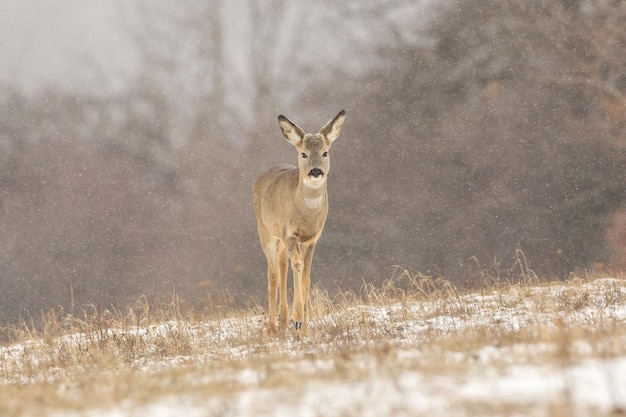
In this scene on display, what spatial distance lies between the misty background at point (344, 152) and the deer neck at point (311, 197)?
11951 mm

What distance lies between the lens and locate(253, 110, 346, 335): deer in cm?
1098

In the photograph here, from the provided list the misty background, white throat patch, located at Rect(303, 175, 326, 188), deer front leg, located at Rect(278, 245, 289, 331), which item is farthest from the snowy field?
the misty background

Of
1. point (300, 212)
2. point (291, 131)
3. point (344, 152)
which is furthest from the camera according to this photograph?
point (344, 152)

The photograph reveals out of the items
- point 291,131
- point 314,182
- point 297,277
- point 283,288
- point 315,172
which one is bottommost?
point 283,288

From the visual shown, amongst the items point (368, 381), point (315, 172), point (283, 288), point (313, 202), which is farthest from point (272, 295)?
point (368, 381)

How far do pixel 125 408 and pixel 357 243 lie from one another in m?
25.5

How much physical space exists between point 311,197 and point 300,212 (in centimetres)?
24

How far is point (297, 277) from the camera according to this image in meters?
11.0

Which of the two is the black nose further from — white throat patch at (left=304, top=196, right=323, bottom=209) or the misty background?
the misty background

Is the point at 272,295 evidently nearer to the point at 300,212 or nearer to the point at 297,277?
the point at 297,277

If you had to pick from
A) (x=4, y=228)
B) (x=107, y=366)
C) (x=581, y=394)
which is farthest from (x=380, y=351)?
(x=4, y=228)

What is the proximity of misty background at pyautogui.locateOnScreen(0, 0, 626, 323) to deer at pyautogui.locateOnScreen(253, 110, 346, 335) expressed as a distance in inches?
448

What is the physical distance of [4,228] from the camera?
1455 inches

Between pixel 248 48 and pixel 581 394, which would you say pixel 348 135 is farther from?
pixel 581 394
